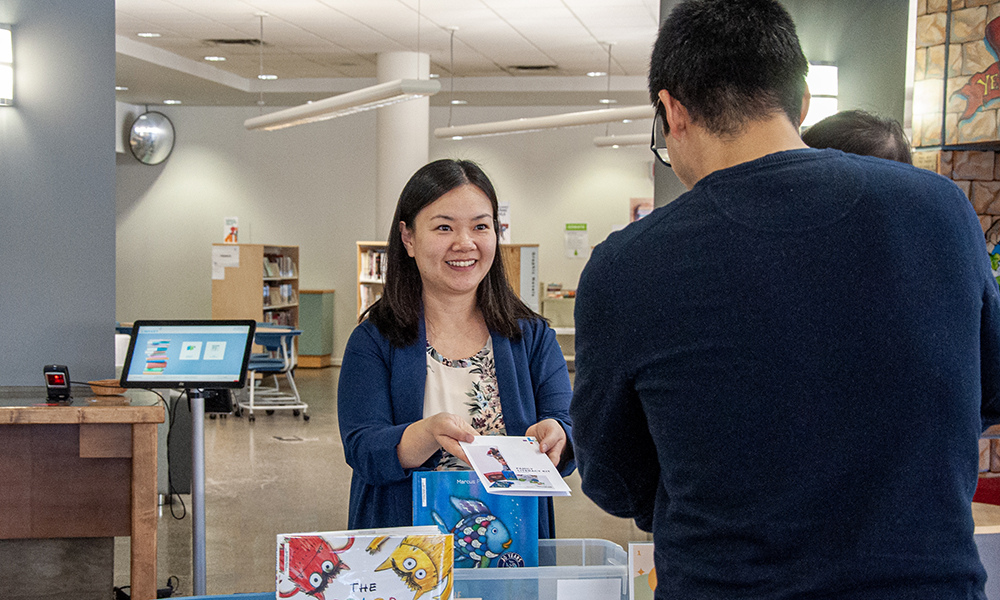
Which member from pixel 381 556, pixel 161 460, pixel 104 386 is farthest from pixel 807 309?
pixel 161 460

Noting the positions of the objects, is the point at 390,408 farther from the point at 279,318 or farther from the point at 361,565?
the point at 279,318

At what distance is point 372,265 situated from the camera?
10156mm

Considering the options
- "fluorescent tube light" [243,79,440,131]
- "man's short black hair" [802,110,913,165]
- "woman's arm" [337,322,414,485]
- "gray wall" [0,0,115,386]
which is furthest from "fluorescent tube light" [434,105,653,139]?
"woman's arm" [337,322,414,485]

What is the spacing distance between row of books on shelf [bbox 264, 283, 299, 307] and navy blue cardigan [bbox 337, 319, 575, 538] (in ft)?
31.8

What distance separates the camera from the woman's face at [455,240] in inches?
70.9

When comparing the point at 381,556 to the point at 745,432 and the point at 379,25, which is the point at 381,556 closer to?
the point at 745,432

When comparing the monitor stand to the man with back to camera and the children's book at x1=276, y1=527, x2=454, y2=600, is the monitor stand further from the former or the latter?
the man with back to camera

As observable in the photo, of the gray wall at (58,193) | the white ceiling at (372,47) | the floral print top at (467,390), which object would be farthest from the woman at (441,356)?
the white ceiling at (372,47)

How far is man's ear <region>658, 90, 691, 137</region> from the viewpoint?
40.5 inches

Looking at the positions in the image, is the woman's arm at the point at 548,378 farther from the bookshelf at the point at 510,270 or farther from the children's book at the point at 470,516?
the bookshelf at the point at 510,270

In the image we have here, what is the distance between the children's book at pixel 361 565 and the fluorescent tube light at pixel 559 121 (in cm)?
606

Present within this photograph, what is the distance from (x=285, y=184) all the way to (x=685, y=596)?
13.2m

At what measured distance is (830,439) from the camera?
897 mm

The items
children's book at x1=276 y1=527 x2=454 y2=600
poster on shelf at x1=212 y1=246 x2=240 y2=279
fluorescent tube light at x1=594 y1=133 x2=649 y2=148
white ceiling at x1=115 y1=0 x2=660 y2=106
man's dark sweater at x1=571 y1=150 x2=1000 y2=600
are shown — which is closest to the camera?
man's dark sweater at x1=571 y1=150 x2=1000 y2=600
